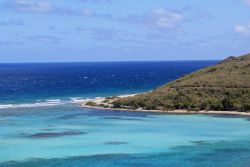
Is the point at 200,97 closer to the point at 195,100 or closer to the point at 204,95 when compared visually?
the point at 204,95

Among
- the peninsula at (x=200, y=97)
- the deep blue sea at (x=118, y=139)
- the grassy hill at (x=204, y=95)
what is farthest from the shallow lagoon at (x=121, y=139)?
the grassy hill at (x=204, y=95)

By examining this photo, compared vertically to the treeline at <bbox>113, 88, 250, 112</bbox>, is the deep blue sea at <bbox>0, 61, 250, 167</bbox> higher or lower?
lower

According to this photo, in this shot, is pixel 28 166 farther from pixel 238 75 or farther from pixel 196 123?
pixel 238 75

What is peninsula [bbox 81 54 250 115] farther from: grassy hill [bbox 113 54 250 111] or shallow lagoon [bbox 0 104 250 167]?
shallow lagoon [bbox 0 104 250 167]

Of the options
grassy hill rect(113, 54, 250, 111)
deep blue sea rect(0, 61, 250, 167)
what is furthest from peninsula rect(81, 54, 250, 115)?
deep blue sea rect(0, 61, 250, 167)

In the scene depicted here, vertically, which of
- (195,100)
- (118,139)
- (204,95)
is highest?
(204,95)

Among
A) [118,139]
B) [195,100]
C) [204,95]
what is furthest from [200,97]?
[118,139]

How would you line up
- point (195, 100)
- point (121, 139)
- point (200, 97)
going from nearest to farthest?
point (121, 139), point (195, 100), point (200, 97)
